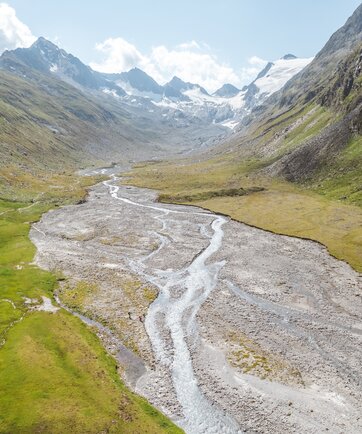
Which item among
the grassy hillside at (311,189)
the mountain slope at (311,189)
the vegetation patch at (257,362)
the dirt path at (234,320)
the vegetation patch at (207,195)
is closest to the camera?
the dirt path at (234,320)

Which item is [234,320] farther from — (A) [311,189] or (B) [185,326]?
(A) [311,189]

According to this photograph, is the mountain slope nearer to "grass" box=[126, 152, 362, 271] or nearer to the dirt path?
"grass" box=[126, 152, 362, 271]

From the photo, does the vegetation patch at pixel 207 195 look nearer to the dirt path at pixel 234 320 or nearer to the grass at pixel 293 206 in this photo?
the grass at pixel 293 206

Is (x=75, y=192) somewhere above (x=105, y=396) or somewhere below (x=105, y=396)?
above

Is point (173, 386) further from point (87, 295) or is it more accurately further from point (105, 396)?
point (87, 295)

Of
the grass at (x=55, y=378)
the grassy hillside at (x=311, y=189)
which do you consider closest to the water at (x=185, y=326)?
the grass at (x=55, y=378)

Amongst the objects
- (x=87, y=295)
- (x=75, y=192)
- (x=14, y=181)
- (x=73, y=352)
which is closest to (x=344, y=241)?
(x=87, y=295)
